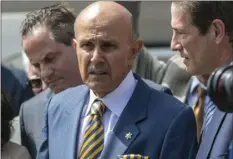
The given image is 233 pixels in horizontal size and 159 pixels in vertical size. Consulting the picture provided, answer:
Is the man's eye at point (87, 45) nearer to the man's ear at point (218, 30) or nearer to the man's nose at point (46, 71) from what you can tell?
the man's ear at point (218, 30)

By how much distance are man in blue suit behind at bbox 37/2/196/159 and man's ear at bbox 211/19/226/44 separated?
1.60 ft

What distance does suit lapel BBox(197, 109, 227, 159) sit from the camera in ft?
13.1

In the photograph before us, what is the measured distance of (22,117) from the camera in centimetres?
502

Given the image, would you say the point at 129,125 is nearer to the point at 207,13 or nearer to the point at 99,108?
the point at 99,108

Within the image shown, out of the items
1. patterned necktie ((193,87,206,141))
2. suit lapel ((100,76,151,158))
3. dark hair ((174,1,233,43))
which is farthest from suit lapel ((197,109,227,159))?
patterned necktie ((193,87,206,141))

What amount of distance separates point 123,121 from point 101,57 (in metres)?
0.31

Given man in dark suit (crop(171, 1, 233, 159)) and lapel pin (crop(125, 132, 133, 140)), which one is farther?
man in dark suit (crop(171, 1, 233, 159))

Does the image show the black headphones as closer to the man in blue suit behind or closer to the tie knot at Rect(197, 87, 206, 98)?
the man in blue suit behind

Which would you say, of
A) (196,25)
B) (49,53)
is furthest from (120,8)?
(49,53)

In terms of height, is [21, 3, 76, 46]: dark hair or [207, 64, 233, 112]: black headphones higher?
[207, 64, 233, 112]: black headphones

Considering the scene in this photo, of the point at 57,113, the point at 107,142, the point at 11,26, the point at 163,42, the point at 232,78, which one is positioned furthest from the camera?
the point at 163,42

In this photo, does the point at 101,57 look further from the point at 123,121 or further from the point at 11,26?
the point at 11,26

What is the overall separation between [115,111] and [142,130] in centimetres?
17

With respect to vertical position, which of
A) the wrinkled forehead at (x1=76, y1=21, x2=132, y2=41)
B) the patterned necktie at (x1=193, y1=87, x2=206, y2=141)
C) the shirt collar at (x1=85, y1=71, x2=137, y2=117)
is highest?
the wrinkled forehead at (x1=76, y1=21, x2=132, y2=41)
